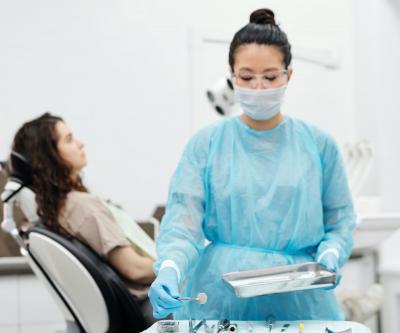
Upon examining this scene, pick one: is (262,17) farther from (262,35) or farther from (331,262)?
(331,262)

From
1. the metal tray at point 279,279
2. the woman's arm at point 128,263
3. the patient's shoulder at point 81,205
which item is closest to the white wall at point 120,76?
the patient's shoulder at point 81,205

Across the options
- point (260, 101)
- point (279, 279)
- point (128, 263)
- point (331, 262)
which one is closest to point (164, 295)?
point (279, 279)

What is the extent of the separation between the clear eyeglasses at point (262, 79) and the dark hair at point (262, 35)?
4 centimetres

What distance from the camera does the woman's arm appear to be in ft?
5.88

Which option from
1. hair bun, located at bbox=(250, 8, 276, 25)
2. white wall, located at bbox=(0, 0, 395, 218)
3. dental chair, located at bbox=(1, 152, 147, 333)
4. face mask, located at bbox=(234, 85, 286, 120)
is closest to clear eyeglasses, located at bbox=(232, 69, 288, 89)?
face mask, located at bbox=(234, 85, 286, 120)

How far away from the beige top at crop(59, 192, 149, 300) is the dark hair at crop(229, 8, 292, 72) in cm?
71

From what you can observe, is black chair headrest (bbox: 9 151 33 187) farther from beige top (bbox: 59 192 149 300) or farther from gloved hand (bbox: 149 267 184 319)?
gloved hand (bbox: 149 267 184 319)

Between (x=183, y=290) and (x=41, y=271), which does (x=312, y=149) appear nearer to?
(x=183, y=290)

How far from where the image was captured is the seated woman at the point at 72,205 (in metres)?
1.79

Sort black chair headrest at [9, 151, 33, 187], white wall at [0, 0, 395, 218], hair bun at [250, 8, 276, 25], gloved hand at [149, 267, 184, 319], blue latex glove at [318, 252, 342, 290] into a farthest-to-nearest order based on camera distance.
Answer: white wall at [0, 0, 395, 218], black chair headrest at [9, 151, 33, 187], hair bun at [250, 8, 276, 25], blue latex glove at [318, 252, 342, 290], gloved hand at [149, 267, 184, 319]

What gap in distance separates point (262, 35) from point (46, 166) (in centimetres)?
96

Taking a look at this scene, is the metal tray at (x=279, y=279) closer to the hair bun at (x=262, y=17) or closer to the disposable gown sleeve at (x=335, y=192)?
the disposable gown sleeve at (x=335, y=192)

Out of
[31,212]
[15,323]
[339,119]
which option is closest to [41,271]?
[31,212]

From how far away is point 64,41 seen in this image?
2.72 metres
